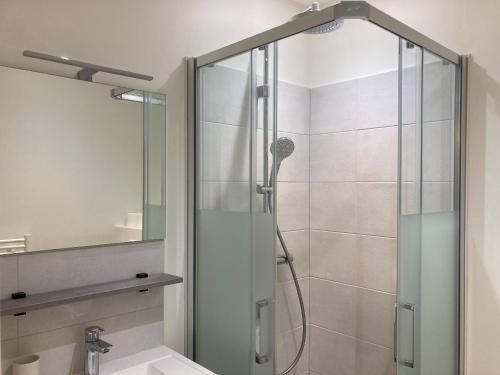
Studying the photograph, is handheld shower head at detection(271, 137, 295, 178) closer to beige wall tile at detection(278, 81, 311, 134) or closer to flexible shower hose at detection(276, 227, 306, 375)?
beige wall tile at detection(278, 81, 311, 134)

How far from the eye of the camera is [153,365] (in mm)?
1586

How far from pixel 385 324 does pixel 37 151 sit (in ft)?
6.05

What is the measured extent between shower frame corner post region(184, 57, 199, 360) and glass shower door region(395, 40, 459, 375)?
34.1 inches

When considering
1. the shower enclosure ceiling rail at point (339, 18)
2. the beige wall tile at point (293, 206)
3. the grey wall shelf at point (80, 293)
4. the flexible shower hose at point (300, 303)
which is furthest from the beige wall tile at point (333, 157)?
the grey wall shelf at point (80, 293)

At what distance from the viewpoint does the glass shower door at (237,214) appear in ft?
5.47

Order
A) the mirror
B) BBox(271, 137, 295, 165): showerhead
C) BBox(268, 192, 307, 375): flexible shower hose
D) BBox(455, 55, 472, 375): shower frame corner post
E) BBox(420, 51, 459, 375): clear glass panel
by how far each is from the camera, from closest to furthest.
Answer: the mirror → BBox(420, 51, 459, 375): clear glass panel → BBox(455, 55, 472, 375): shower frame corner post → BBox(271, 137, 295, 165): showerhead → BBox(268, 192, 307, 375): flexible shower hose

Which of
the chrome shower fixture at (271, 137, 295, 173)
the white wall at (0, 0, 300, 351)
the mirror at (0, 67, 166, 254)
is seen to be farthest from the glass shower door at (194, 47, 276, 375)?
the chrome shower fixture at (271, 137, 295, 173)

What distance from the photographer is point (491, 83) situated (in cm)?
176

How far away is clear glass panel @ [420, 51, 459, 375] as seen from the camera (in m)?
1.66

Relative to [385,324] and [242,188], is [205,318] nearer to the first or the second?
[242,188]

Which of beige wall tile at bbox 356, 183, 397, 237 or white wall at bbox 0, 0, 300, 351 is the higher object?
white wall at bbox 0, 0, 300, 351

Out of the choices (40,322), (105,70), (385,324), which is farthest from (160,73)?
(385,324)

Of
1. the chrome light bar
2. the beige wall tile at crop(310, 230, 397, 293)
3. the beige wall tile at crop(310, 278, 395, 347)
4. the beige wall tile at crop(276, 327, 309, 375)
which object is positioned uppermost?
the chrome light bar

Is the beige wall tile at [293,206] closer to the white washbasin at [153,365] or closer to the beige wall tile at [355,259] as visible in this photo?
the beige wall tile at [355,259]
